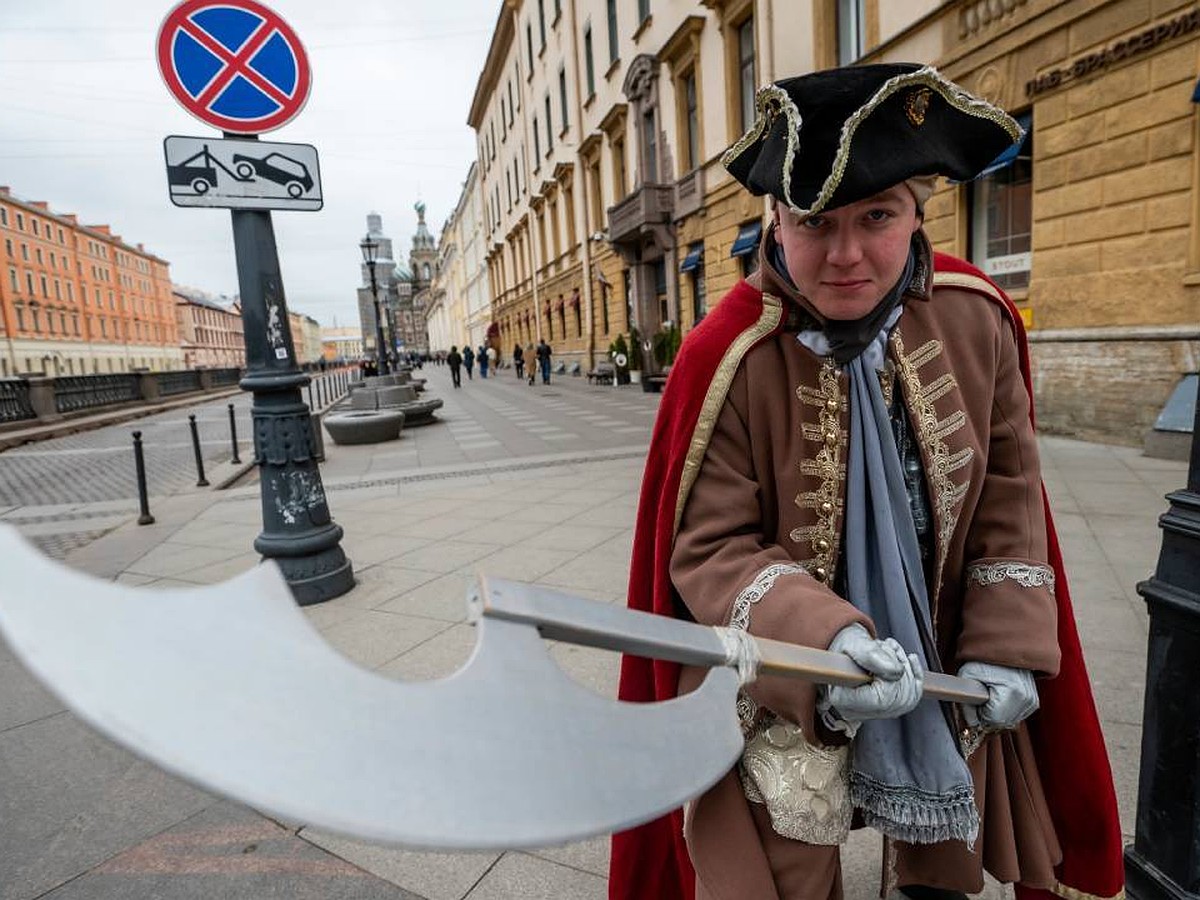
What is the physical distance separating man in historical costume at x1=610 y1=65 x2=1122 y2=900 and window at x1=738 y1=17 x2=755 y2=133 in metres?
14.8

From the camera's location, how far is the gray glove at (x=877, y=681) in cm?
99

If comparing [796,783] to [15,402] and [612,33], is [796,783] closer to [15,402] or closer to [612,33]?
[15,402]

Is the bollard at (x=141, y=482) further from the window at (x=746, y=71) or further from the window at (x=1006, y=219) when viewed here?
the window at (x=746, y=71)

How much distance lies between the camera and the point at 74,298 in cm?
6450

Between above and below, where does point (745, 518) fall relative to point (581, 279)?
below

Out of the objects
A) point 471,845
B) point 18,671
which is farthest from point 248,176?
point 471,845

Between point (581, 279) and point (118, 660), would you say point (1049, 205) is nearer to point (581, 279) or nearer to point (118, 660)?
point (118, 660)

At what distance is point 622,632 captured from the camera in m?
0.68

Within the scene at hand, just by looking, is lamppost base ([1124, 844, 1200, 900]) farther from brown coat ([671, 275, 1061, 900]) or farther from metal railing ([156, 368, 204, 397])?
metal railing ([156, 368, 204, 397])

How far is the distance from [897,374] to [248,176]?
3727mm

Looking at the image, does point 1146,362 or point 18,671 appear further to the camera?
point 1146,362

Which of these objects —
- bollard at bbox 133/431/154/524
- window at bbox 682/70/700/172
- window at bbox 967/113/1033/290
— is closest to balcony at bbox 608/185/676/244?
window at bbox 682/70/700/172

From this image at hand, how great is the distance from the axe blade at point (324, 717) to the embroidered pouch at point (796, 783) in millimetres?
751

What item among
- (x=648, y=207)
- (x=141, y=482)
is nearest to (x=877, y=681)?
(x=141, y=482)
